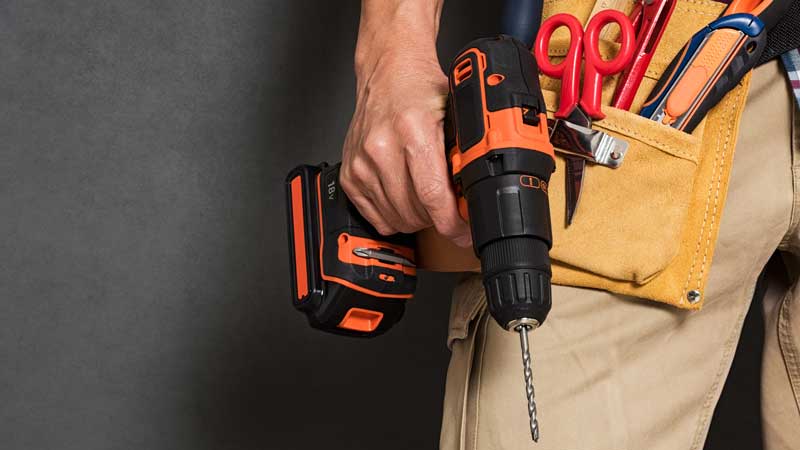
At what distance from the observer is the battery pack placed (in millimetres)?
947

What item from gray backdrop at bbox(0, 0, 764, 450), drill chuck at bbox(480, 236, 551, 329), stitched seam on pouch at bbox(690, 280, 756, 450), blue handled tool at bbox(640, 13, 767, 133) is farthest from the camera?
gray backdrop at bbox(0, 0, 764, 450)

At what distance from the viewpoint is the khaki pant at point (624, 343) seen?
0.87 metres

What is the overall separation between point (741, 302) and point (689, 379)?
10 centimetres

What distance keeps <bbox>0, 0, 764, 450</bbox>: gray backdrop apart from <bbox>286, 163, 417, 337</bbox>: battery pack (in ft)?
1.97

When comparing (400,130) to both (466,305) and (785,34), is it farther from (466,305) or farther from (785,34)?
(785,34)

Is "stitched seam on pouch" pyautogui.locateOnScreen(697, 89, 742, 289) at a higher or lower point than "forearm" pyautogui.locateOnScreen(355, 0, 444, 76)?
lower

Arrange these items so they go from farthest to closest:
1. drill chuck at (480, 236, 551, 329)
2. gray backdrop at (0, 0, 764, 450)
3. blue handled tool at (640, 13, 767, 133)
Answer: gray backdrop at (0, 0, 764, 450)
blue handled tool at (640, 13, 767, 133)
drill chuck at (480, 236, 551, 329)

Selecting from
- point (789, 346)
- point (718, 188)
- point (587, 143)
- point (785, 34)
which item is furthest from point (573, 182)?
point (789, 346)

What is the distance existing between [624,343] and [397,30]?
388 millimetres

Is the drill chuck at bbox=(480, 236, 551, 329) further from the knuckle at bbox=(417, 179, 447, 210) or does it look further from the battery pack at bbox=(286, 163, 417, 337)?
the battery pack at bbox=(286, 163, 417, 337)

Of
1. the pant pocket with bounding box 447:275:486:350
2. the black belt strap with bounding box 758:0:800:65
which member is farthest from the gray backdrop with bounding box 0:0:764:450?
the black belt strap with bounding box 758:0:800:65

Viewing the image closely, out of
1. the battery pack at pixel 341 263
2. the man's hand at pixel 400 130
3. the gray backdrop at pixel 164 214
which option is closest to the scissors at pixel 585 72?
the man's hand at pixel 400 130

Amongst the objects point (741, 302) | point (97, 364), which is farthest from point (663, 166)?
point (97, 364)

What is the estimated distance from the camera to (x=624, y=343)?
0.88 m
